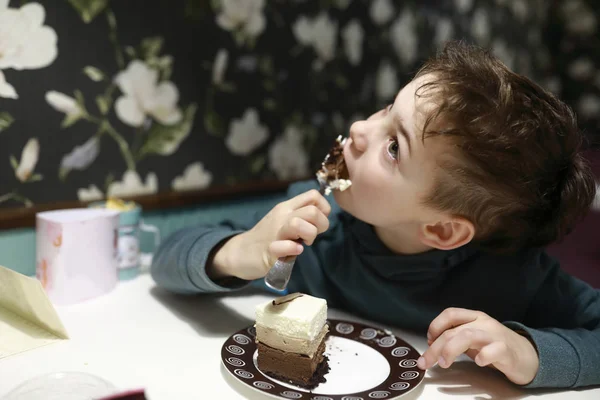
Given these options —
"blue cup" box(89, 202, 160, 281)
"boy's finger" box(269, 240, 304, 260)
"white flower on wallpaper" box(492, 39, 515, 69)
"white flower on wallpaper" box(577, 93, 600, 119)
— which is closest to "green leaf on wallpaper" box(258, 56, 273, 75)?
"blue cup" box(89, 202, 160, 281)

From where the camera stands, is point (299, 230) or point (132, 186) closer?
point (299, 230)

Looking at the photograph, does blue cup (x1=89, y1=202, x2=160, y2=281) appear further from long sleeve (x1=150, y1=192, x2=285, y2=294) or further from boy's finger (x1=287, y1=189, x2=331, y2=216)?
boy's finger (x1=287, y1=189, x2=331, y2=216)

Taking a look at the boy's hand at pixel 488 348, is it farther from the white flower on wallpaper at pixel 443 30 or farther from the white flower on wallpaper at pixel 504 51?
the white flower on wallpaper at pixel 504 51

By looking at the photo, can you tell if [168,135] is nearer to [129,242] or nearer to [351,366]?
[129,242]

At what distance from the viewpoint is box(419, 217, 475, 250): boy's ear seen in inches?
31.4

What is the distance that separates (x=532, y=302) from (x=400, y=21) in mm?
1001

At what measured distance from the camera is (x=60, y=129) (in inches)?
39.9

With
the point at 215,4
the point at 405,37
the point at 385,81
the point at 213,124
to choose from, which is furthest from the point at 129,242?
the point at 405,37

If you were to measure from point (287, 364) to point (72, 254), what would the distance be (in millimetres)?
443

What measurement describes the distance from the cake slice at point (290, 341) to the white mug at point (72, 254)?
383 millimetres

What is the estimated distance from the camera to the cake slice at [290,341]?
0.68 meters

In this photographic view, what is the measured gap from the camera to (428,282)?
A: 0.88m

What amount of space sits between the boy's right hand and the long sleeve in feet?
0.07

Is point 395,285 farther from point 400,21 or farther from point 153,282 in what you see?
point 400,21
